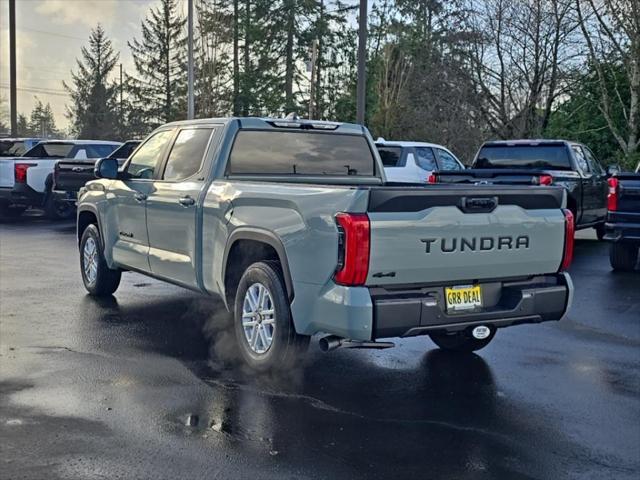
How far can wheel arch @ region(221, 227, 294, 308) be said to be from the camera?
5.28 m

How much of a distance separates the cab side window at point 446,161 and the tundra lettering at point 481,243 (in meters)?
11.5

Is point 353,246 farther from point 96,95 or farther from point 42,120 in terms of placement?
point 42,120

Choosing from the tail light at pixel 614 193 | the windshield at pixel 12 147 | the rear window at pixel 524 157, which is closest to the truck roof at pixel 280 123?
the tail light at pixel 614 193

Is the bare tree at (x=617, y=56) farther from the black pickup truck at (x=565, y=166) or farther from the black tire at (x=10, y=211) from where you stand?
the black tire at (x=10, y=211)

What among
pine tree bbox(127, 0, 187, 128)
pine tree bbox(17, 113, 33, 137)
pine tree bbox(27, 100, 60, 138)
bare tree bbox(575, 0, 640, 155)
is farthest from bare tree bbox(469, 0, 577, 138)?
pine tree bbox(27, 100, 60, 138)

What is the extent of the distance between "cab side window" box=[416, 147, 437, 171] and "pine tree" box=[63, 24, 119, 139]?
48.4m

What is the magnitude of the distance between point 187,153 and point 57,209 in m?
12.1

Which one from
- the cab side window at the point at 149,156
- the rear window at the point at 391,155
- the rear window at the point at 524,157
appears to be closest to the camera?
the cab side window at the point at 149,156

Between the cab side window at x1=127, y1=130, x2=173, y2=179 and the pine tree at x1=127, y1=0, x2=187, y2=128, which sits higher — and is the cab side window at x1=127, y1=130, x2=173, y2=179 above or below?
below

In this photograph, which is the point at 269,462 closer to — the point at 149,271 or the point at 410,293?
the point at 410,293

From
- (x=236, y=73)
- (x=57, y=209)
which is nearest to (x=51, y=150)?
(x=57, y=209)

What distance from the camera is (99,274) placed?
27.7ft

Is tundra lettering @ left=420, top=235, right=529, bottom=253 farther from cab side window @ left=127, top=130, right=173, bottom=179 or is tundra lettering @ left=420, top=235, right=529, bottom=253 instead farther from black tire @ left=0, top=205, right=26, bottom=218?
black tire @ left=0, top=205, right=26, bottom=218

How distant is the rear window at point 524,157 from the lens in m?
13.0
